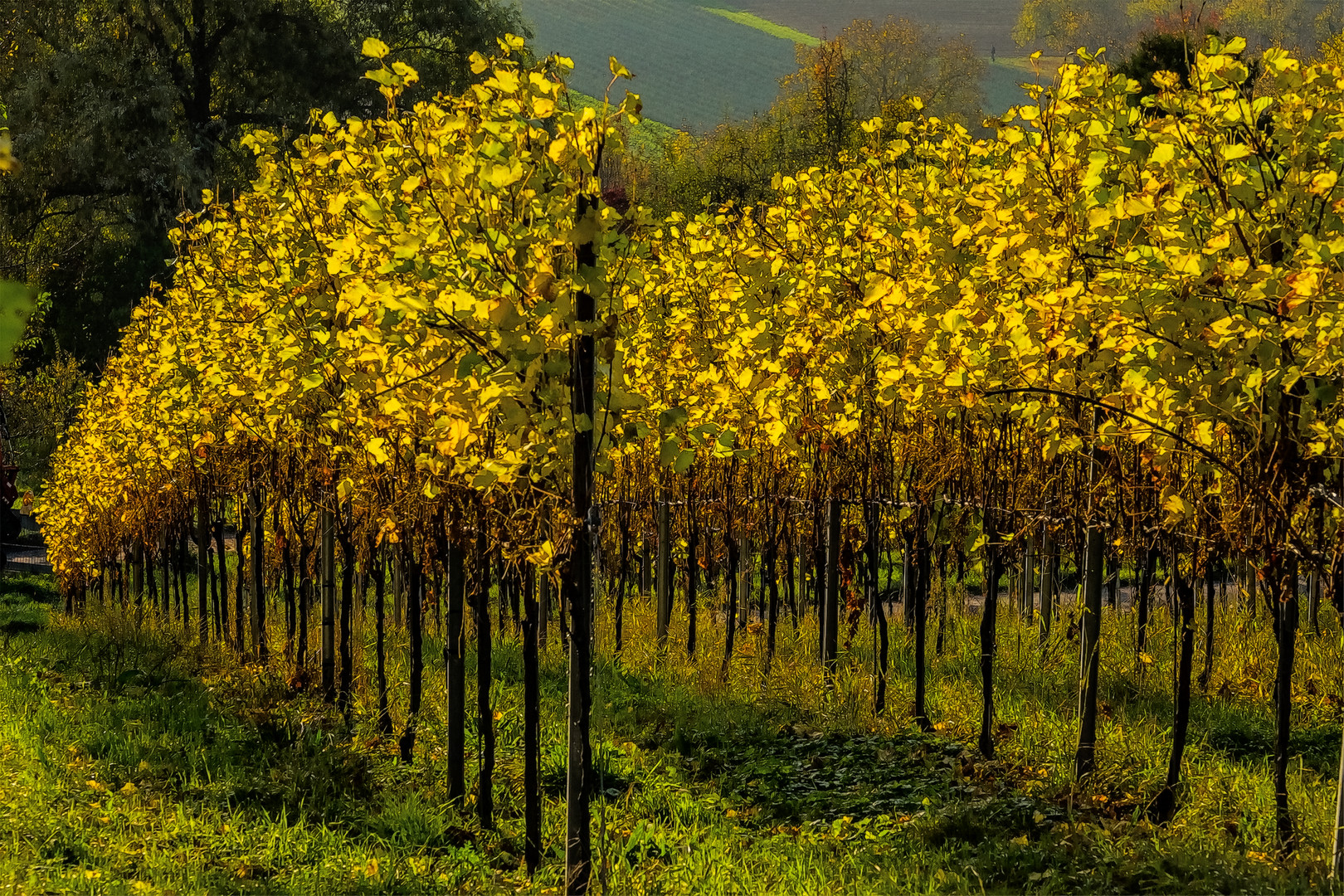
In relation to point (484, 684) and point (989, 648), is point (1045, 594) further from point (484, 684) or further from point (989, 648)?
point (484, 684)

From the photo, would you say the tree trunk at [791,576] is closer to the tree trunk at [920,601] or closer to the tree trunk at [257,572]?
the tree trunk at [920,601]

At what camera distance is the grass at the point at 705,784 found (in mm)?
5648

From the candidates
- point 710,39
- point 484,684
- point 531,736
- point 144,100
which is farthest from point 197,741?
point 710,39

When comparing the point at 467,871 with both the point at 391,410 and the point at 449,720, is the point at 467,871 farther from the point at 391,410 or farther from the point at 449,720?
the point at 391,410

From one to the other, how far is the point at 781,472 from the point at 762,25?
159m

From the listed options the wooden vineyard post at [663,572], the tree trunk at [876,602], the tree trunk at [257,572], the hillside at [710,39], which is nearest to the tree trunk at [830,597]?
the tree trunk at [876,602]

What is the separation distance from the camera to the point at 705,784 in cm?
758

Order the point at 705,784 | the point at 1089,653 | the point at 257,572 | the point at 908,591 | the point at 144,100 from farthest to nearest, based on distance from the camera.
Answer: the point at 144,100
the point at 908,591
the point at 257,572
the point at 705,784
the point at 1089,653

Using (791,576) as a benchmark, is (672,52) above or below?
above

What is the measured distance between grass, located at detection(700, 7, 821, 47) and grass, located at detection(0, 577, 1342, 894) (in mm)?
143873

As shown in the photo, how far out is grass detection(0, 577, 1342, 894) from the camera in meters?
5.65

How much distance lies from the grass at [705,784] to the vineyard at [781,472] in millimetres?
40

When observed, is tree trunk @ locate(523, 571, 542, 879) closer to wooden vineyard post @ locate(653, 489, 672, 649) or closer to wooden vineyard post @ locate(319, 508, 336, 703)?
wooden vineyard post @ locate(319, 508, 336, 703)

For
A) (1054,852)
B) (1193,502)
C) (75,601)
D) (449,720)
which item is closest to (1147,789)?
(1054,852)
